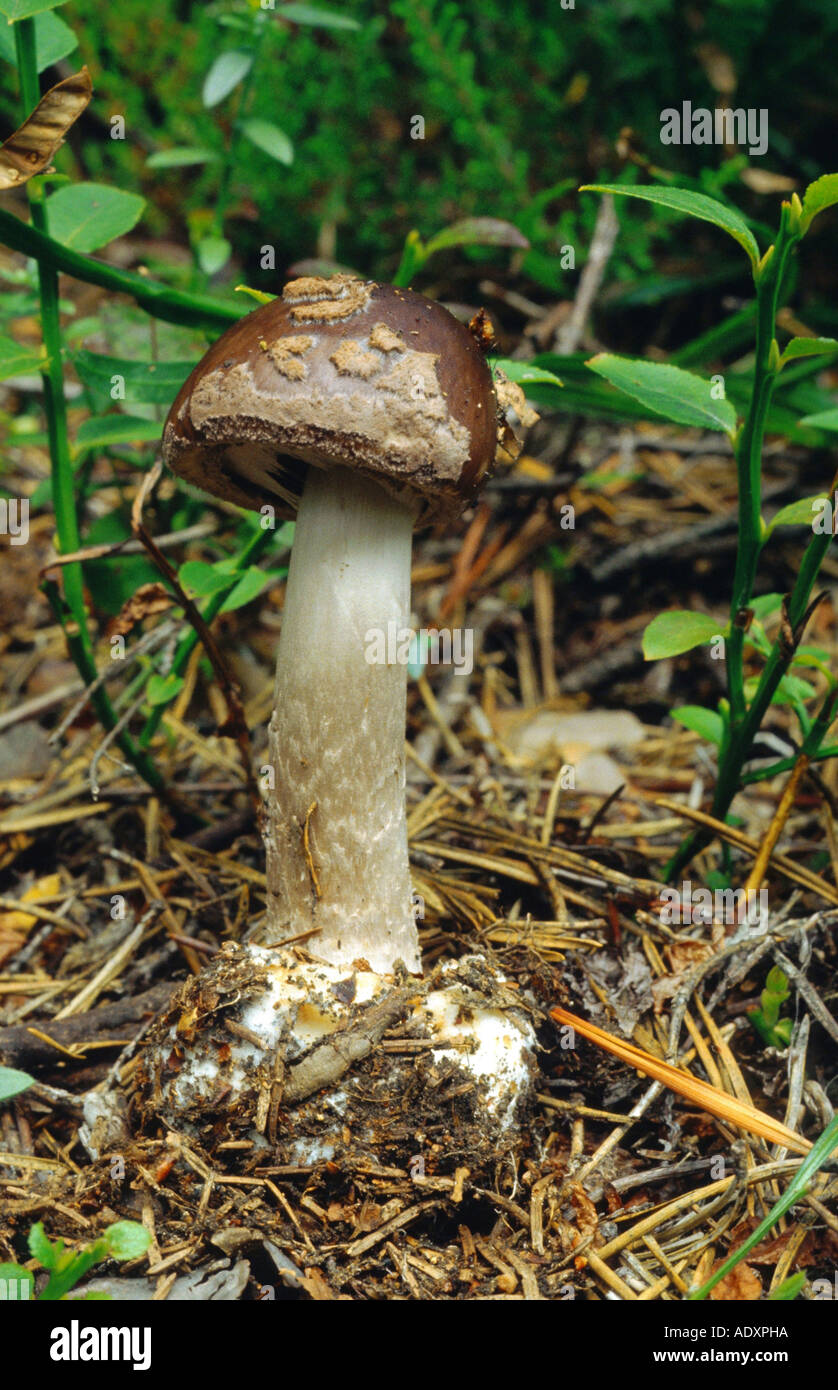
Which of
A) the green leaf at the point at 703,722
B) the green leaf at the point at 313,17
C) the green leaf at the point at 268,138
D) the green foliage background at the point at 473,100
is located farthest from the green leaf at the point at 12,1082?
the green foliage background at the point at 473,100

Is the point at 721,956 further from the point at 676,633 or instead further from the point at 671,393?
the point at 671,393

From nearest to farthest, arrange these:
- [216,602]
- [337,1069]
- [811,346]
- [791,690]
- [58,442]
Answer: [811,346] < [337,1069] < [791,690] < [58,442] < [216,602]

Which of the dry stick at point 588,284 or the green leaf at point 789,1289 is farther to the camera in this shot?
the dry stick at point 588,284

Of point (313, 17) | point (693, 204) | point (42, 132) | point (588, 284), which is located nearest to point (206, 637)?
point (42, 132)

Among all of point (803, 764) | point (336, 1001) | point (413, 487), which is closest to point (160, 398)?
point (413, 487)

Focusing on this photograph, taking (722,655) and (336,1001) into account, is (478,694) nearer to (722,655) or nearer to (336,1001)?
(722,655)

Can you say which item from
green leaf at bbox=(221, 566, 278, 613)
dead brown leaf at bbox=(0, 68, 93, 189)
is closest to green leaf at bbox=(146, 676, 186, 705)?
green leaf at bbox=(221, 566, 278, 613)

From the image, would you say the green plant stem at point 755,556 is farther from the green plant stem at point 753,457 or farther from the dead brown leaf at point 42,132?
the dead brown leaf at point 42,132
